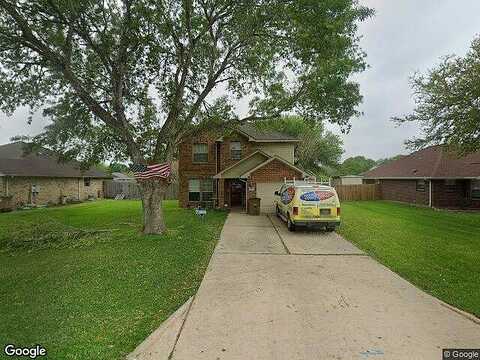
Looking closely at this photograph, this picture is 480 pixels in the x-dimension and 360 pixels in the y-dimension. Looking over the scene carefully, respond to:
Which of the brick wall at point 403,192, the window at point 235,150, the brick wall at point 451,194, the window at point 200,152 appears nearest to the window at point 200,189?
the window at point 200,152

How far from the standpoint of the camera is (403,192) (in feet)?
87.4

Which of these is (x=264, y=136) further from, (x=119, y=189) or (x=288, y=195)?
(x=119, y=189)

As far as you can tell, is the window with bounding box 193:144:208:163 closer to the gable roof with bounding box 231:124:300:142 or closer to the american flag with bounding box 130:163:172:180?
the gable roof with bounding box 231:124:300:142

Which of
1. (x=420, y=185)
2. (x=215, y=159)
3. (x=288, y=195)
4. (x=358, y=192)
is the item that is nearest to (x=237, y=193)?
(x=215, y=159)

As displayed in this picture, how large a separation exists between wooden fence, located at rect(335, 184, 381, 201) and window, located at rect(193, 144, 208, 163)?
1342cm

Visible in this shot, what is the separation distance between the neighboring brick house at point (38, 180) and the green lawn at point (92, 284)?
45.9 feet

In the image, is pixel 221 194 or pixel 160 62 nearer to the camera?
pixel 160 62

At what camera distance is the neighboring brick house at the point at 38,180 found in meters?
24.5

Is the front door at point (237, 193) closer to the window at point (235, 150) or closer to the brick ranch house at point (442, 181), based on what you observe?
the window at point (235, 150)

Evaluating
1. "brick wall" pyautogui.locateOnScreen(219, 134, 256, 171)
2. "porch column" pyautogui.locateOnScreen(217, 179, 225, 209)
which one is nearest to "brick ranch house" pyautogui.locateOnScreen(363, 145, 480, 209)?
"brick wall" pyautogui.locateOnScreen(219, 134, 256, 171)

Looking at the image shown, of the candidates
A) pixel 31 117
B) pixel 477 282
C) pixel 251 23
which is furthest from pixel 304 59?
pixel 31 117

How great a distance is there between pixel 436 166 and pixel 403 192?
11.9ft

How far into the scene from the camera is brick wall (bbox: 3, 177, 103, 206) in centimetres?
2490

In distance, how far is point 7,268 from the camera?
8984mm
